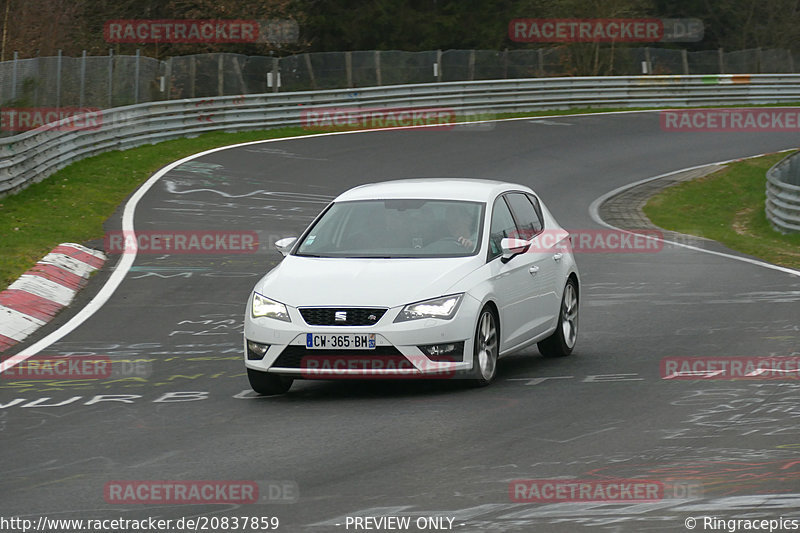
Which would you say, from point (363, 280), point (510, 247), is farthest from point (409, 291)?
point (510, 247)

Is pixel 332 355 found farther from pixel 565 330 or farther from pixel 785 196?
pixel 785 196

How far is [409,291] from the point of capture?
988cm

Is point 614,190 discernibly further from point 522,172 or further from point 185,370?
point 185,370

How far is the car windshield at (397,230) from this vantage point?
10.7 meters

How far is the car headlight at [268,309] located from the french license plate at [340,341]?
265mm

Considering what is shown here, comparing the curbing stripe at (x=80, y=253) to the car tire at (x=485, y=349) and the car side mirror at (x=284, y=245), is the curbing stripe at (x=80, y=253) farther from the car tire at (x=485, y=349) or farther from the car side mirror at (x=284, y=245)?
the car tire at (x=485, y=349)

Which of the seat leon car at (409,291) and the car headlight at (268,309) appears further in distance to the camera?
the car headlight at (268,309)

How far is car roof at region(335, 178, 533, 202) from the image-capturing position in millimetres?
11336

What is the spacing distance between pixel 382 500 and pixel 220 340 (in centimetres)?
658

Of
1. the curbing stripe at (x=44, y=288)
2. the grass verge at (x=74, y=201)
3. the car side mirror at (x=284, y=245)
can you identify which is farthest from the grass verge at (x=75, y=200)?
the car side mirror at (x=284, y=245)

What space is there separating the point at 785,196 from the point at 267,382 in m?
18.3

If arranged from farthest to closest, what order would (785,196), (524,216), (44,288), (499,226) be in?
(785,196), (44,288), (524,216), (499,226)

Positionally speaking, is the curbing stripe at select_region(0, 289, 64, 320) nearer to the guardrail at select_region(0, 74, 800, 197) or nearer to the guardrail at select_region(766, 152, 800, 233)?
the guardrail at select_region(0, 74, 800, 197)

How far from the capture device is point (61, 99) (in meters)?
31.1
